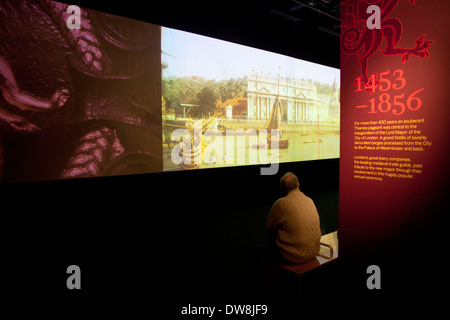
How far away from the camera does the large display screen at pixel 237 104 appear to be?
Answer: 431 cm

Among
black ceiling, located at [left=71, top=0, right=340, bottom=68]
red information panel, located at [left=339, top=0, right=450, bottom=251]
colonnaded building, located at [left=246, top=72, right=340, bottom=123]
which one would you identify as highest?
black ceiling, located at [left=71, top=0, right=340, bottom=68]

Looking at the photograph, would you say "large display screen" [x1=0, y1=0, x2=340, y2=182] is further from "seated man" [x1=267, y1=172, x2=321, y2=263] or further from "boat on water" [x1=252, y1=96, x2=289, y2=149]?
"seated man" [x1=267, y1=172, x2=321, y2=263]

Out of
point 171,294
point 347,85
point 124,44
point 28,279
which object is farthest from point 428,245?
point 124,44

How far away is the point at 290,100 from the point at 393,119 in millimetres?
4562

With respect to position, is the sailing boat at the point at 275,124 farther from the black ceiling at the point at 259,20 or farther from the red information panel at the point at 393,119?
the red information panel at the point at 393,119

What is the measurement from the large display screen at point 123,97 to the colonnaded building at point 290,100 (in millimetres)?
31

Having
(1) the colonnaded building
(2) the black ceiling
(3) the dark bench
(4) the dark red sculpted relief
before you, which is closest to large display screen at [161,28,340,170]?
(1) the colonnaded building

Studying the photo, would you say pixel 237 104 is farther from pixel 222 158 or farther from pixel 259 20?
pixel 259 20

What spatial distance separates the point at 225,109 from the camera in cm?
489

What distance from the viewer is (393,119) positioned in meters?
1.51

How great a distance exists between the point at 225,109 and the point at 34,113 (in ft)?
9.35

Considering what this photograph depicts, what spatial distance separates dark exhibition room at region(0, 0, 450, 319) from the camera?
1485 millimetres

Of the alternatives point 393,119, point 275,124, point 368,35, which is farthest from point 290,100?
point 393,119

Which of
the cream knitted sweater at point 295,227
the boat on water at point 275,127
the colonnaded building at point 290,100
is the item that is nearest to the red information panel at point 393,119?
the cream knitted sweater at point 295,227
